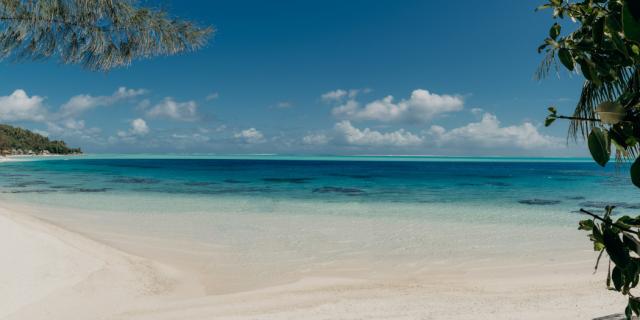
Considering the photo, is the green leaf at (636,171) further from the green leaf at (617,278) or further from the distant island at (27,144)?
the distant island at (27,144)

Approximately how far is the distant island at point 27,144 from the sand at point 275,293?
4349 inches

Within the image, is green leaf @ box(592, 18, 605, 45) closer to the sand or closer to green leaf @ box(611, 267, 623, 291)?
green leaf @ box(611, 267, 623, 291)

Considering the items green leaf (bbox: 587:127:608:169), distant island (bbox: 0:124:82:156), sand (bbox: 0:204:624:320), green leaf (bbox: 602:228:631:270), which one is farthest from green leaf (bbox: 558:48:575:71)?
distant island (bbox: 0:124:82:156)

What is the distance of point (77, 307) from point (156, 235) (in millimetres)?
4771

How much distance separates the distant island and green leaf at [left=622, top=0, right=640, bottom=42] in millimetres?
117457

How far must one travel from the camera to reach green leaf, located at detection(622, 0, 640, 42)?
49 cm

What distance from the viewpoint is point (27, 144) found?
112312 millimetres

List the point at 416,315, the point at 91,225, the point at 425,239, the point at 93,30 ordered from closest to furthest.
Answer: the point at 416,315 → the point at 93,30 → the point at 425,239 → the point at 91,225

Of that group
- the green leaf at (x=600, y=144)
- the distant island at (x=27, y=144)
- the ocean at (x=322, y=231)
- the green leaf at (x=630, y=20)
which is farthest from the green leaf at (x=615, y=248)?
the distant island at (x=27, y=144)

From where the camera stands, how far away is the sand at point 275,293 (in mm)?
4562

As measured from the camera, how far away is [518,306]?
4.76m

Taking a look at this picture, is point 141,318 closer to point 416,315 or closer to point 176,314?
point 176,314

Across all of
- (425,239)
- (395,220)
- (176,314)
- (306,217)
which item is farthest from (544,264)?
(306,217)

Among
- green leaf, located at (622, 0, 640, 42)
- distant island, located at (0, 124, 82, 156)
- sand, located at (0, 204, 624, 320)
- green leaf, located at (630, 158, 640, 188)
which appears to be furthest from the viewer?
distant island, located at (0, 124, 82, 156)
